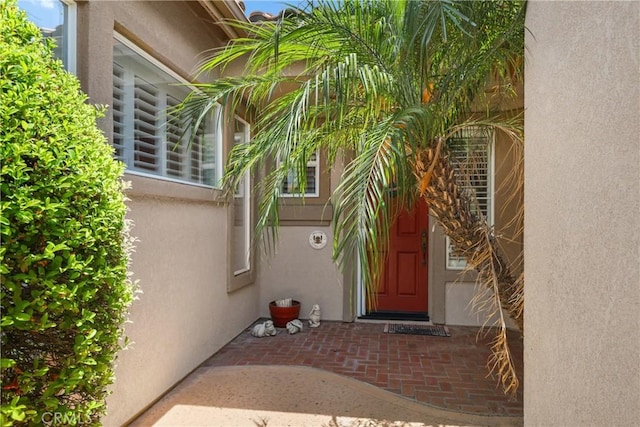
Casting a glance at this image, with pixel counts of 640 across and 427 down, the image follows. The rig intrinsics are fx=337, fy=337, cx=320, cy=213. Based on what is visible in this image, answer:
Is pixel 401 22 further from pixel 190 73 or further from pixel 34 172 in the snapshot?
pixel 190 73

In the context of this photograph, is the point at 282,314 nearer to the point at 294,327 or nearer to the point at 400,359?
→ the point at 294,327

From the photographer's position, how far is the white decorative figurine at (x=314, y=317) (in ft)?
18.9

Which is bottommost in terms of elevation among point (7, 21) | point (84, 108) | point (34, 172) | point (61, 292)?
point (61, 292)

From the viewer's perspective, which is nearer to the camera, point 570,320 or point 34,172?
point 34,172

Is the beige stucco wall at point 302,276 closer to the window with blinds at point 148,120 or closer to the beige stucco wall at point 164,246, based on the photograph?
the beige stucco wall at point 164,246

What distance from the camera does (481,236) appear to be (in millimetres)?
2967

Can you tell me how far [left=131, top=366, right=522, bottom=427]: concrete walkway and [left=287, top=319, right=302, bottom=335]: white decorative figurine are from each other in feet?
4.69

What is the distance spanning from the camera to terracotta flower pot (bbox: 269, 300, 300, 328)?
5684 mm

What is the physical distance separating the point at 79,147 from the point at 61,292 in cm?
76

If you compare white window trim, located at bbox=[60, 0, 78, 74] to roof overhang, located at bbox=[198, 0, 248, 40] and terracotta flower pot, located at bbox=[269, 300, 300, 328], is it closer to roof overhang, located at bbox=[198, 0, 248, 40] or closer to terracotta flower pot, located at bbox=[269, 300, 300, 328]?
roof overhang, located at bbox=[198, 0, 248, 40]

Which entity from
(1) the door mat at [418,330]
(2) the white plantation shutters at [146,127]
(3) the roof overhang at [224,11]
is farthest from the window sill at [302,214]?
(3) the roof overhang at [224,11]

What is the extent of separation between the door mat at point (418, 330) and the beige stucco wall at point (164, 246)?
8.72 ft

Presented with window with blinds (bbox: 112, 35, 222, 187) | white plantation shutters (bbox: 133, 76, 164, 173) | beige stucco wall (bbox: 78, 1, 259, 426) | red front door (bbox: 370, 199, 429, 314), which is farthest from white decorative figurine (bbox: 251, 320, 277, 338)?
white plantation shutters (bbox: 133, 76, 164, 173)

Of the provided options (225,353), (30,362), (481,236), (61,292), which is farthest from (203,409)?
(481,236)
